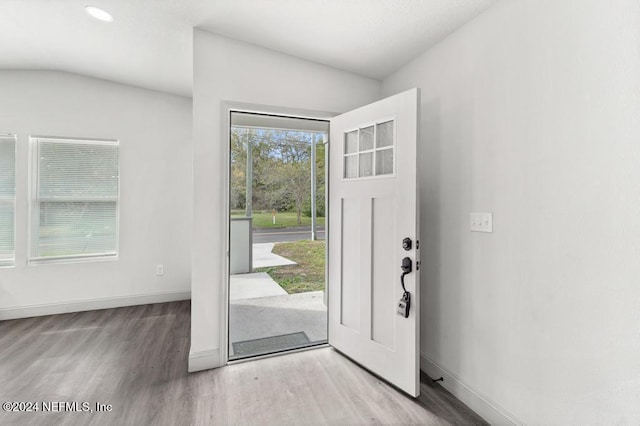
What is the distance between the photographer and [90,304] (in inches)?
142

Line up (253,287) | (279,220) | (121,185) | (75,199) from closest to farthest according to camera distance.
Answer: (75,199) → (121,185) → (253,287) → (279,220)

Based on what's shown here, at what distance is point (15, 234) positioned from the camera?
3348mm

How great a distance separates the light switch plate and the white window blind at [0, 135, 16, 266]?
4.52 m

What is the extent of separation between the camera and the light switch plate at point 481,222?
1.86 m

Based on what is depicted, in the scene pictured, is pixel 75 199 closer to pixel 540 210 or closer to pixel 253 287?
pixel 253 287

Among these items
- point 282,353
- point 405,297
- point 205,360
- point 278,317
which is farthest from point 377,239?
point 278,317

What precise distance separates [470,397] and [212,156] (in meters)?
2.46

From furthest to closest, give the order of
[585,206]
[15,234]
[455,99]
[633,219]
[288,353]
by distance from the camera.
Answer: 1. [15,234]
2. [288,353]
3. [455,99]
4. [585,206]
5. [633,219]

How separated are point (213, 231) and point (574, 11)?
2.50 m

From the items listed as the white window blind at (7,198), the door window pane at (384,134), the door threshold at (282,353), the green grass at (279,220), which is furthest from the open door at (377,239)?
the white window blind at (7,198)

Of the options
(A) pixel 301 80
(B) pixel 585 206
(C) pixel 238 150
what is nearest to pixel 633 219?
(B) pixel 585 206

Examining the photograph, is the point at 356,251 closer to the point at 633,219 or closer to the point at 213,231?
the point at 213,231

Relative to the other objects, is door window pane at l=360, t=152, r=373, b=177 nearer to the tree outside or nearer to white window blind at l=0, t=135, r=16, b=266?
the tree outside

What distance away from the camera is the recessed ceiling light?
2.21 meters
